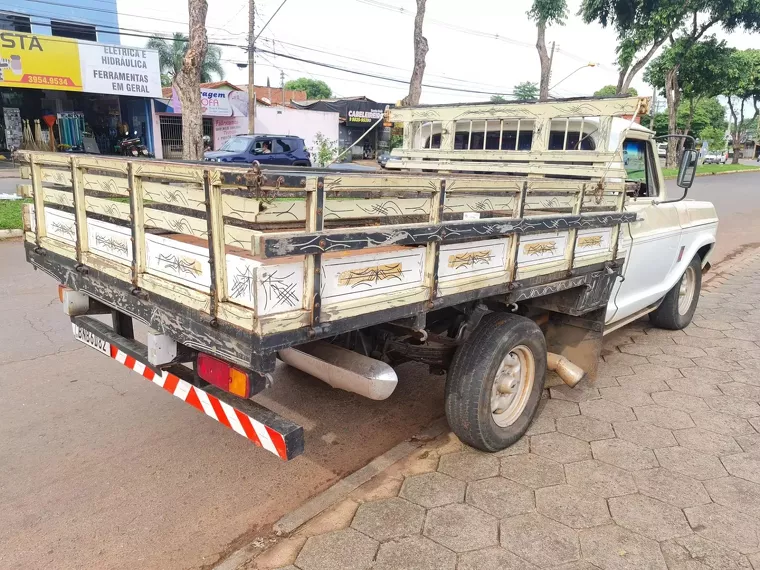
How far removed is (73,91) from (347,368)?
22901 mm

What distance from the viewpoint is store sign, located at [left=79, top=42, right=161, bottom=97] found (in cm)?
1953

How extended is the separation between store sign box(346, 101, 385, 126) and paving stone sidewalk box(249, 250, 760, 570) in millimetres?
33516

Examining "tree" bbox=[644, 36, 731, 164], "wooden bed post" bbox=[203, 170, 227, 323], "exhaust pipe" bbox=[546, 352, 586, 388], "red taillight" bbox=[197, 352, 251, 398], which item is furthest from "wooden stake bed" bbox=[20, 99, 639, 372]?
"tree" bbox=[644, 36, 731, 164]

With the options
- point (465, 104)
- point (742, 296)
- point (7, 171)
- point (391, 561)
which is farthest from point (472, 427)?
point (7, 171)

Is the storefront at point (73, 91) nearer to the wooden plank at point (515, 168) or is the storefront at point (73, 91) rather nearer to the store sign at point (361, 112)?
the store sign at point (361, 112)

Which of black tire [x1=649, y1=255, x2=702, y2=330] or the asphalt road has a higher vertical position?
black tire [x1=649, y1=255, x2=702, y2=330]

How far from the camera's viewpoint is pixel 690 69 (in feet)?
83.8

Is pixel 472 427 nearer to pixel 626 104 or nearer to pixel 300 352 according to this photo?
pixel 300 352

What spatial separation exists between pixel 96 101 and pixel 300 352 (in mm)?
24755

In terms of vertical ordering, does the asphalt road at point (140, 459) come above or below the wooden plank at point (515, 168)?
below

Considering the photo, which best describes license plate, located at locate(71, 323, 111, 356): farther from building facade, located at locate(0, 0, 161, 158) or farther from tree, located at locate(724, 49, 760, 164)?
tree, located at locate(724, 49, 760, 164)

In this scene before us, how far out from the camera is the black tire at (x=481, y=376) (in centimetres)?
292

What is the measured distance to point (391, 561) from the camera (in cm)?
232

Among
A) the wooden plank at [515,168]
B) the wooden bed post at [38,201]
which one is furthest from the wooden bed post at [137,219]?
the wooden plank at [515,168]
